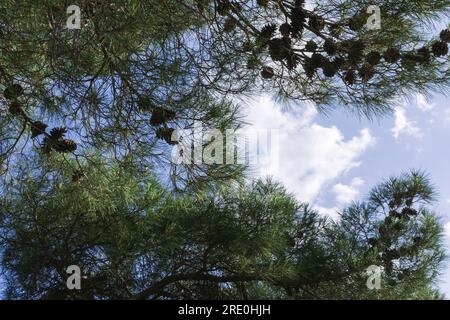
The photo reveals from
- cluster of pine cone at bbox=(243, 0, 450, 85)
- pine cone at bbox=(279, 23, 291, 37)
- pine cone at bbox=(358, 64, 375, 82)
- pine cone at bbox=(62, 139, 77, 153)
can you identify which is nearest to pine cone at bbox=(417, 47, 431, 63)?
cluster of pine cone at bbox=(243, 0, 450, 85)

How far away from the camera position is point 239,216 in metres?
2.34

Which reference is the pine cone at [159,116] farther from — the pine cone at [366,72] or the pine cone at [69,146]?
the pine cone at [366,72]

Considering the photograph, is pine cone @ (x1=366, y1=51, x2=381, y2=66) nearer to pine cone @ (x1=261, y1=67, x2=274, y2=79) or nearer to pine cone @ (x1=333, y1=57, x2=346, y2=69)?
pine cone @ (x1=333, y1=57, x2=346, y2=69)

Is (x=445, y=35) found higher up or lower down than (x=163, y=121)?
higher up

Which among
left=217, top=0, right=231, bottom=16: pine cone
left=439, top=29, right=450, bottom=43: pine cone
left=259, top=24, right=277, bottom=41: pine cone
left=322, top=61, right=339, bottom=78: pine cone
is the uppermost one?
left=217, top=0, right=231, bottom=16: pine cone

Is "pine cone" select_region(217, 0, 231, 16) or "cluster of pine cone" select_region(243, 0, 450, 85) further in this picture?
"pine cone" select_region(217, 0, 231, 16)

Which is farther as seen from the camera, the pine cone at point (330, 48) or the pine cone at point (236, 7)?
the pine cone at point (236, 7)

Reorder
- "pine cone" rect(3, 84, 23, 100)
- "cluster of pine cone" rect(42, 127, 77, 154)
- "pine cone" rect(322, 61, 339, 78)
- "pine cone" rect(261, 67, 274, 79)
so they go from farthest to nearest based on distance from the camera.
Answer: "pine cone" rect(261, 67, 274, 79)
"pine cone" rect(3, 84, 23, 100)
"cluster of pine cone" rect(42, 127, 77, 154)
"pine cone" rect(322, 61, 339, 78)

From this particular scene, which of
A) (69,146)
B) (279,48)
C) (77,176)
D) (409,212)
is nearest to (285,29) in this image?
(279,48)

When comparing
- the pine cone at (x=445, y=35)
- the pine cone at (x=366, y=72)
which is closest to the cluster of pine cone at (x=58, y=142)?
the pine cone at (x=366, y=72)

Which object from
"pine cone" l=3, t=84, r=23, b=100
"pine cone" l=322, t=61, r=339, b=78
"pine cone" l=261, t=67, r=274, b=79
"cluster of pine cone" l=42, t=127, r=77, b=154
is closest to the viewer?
"pine cone" l=322, t=61, r=339, b=78

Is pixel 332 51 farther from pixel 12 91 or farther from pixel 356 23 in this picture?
pixel 12 91
